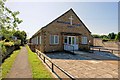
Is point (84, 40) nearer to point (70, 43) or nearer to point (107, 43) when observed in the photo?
point (70, 43)

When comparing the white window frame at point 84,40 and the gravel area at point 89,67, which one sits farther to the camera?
the white window frame at point 84,40

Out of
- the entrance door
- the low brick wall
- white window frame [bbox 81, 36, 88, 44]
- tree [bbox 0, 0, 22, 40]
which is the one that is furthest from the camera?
the low brick wall

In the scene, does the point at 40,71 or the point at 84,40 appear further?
the point at 84,40


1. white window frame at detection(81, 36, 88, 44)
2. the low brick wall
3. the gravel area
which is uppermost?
white window frame at detection(81, 36, 88, 44)

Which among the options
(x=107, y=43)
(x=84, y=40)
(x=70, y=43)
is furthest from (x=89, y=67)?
(x=107, y=43)

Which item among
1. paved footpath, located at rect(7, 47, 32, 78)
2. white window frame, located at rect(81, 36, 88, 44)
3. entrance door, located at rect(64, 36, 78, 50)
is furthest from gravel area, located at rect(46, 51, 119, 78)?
white window frame, located at rect(81, 36, 88, 44)

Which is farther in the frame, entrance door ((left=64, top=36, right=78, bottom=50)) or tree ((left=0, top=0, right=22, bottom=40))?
entrance door ((left=64, top=36, right=78, bottom=50))

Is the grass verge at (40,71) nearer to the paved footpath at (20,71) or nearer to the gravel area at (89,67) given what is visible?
the paved footpath at (20,71)

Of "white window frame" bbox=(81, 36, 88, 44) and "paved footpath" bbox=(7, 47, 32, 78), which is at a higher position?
"white window frame" bbox=(81, 36, 88, 44)

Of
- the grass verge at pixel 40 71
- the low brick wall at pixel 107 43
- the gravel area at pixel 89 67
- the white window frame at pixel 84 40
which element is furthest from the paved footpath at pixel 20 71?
the low brick wall at pixel 107 43

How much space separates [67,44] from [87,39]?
18.2ft

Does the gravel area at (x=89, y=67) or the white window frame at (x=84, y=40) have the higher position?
the white window frame at (x=84, y=40)

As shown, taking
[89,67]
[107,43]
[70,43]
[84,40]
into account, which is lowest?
[89,67]

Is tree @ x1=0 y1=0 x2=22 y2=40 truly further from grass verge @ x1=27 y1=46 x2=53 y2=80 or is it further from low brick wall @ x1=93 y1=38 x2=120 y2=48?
low brick wall @ x1=93 y1=38 x2=120 y2=48
